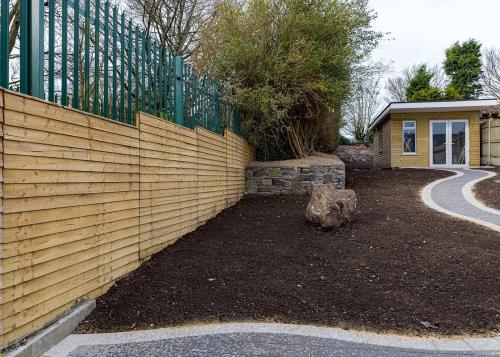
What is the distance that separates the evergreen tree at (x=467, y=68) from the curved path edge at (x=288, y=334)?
74.1 feet

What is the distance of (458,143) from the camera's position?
14.5 m

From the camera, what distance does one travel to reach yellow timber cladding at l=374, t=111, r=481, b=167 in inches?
563

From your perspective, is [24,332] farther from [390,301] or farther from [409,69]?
[409,69]

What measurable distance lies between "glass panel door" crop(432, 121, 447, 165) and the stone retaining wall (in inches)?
317

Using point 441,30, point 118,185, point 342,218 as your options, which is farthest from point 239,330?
point 441,30

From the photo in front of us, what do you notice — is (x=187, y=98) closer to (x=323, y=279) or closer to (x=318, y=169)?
(x=323, y=279)

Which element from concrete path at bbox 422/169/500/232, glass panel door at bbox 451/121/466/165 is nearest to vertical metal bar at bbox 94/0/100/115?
concrete path at bbox 422/169/500/232

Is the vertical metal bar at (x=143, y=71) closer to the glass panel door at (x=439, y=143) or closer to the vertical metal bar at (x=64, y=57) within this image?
the vertical metal bar at (x=64, y=57)

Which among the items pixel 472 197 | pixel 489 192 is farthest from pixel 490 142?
pixel 472 197

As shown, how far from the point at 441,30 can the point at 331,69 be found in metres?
18.0

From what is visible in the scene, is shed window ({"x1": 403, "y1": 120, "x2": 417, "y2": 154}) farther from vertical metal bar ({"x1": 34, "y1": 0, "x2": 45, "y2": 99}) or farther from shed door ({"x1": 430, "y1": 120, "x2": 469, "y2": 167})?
vertical metal bar ({"x1": 34, "y1": 0, "x2": 45, "y2": 99})

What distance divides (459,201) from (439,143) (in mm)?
7947

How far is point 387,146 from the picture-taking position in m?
15.8

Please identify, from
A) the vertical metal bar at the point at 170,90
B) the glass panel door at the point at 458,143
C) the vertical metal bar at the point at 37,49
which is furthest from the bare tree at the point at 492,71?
the vertical metal bar at the point at 37,49
